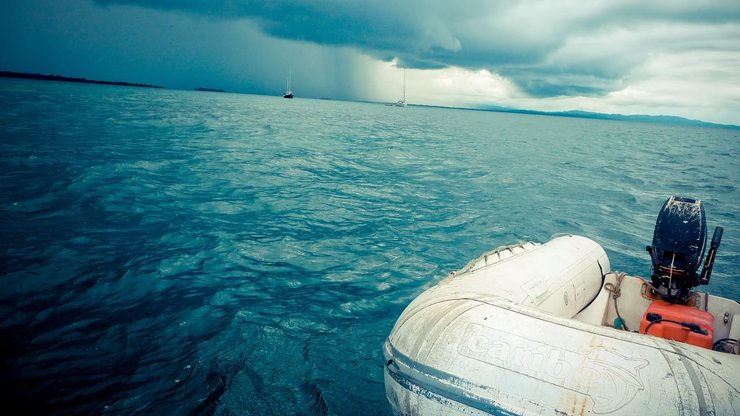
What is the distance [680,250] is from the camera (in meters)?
4.00

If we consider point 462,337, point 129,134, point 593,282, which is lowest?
point 593,282

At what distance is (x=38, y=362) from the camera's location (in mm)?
3510

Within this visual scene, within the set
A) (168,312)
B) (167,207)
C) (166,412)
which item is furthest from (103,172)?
(166,412)

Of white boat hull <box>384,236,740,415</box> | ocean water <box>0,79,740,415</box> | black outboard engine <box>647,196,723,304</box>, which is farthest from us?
black outboard engine <box>647,196,723,304</box>

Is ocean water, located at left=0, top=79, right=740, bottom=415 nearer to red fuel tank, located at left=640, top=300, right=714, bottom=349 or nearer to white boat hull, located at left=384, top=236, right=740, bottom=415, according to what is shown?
white boat hull, located at left=384, top=236, right=740, bottom=415

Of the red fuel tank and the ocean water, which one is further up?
the red fuel tank

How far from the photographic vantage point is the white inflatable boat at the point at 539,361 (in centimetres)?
203

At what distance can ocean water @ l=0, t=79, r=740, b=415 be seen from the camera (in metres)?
3.59

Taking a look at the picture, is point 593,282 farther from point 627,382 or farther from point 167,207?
point 167,207

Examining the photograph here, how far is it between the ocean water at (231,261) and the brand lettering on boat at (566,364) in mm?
1660

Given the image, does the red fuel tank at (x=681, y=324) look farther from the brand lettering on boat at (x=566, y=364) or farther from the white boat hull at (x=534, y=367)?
the brand lettering on boat at (x=566, y=364)

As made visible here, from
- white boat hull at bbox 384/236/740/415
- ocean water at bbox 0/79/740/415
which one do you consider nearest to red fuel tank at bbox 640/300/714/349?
white boat hull at bbox 384/236/740/415

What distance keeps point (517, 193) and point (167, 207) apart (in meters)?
11.1

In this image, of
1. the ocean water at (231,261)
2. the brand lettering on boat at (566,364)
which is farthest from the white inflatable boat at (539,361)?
the ocean water at (231,261)
